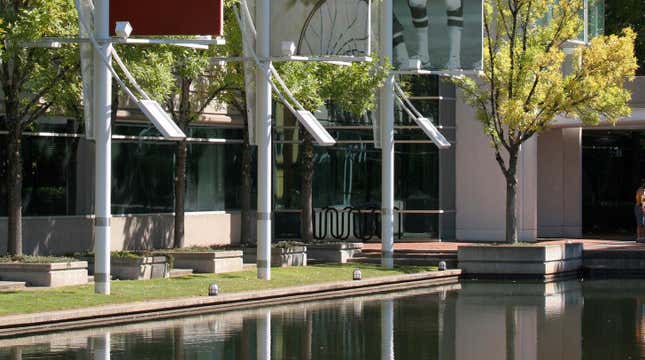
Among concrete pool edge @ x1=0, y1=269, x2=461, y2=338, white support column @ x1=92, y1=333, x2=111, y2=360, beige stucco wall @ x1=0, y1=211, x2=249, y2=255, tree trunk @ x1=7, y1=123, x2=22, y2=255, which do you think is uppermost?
tree trunk @ x1=7, y1=123, x2=22, y2=255

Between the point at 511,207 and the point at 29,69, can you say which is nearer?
the point at 29,69

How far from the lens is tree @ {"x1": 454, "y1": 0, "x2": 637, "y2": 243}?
38.9 m

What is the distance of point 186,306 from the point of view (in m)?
26.7

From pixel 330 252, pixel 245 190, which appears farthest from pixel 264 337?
pixel 245 190

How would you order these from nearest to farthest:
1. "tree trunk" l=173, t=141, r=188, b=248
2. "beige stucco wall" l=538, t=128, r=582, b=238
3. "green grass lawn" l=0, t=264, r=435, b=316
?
"green grass lawn" l=0, t=264, r=435, b=316 < "tree trunk" l=173, t=141, r=188, b=248 < "beige stucco wall" l=538, t=128, r=582, b=238

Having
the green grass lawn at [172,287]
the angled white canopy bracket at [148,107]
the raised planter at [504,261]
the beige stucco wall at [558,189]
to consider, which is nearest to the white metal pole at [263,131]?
the green grass lawn at [172,287]

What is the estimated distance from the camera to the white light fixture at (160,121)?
1038 inches

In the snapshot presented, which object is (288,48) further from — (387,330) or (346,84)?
(387,330)

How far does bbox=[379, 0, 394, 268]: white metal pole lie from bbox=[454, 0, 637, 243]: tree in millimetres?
3763

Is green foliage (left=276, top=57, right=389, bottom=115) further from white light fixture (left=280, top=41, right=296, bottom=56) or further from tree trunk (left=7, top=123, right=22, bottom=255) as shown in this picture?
tree trunk (left=7, top=123, right=22, bottom=255)

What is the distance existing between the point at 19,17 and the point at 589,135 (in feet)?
104

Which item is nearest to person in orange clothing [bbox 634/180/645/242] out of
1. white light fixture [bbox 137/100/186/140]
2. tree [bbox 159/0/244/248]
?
tree [bbox 159/0/244/248]

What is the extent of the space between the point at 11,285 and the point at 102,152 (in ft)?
11.6

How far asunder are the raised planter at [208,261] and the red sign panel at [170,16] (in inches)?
311
